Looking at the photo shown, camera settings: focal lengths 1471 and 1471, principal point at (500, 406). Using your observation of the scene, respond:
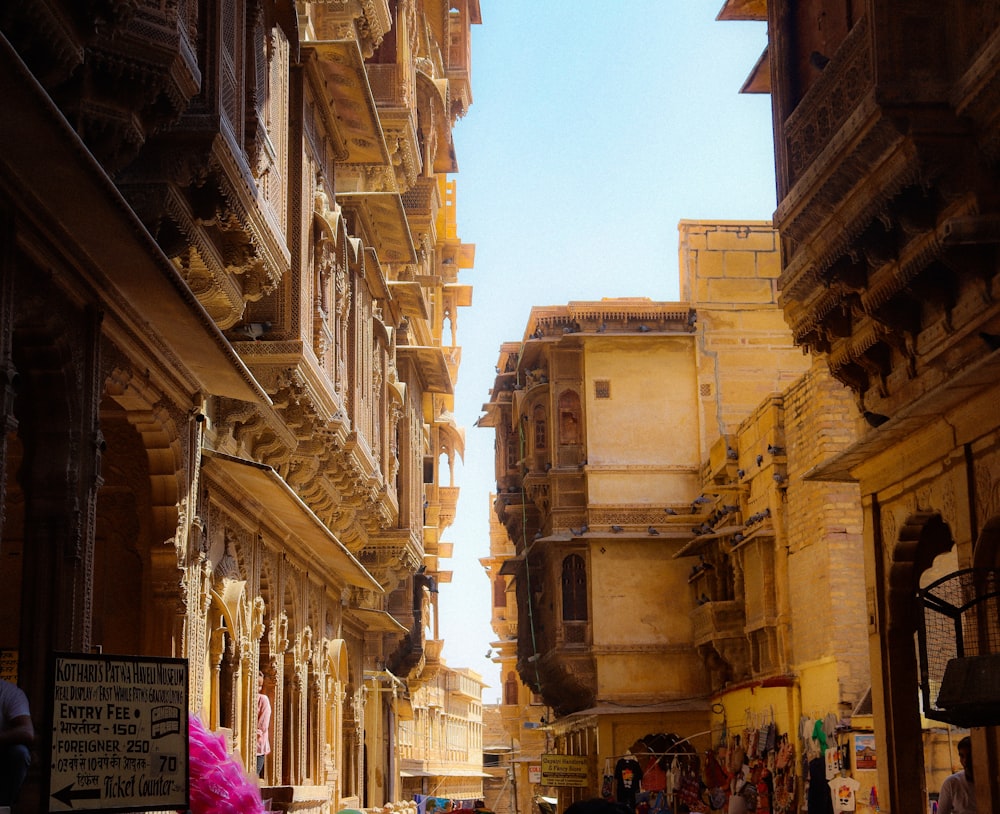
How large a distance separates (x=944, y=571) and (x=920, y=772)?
7.55 metres

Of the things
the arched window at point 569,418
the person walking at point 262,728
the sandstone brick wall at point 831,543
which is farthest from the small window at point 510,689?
the person walking at point 262,728

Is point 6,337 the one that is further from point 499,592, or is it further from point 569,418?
point 499,592

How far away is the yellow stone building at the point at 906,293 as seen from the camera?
30.9 feet

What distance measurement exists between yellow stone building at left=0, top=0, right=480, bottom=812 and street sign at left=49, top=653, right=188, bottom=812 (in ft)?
0.37

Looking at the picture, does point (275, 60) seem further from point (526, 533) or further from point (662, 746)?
point (526, 533)

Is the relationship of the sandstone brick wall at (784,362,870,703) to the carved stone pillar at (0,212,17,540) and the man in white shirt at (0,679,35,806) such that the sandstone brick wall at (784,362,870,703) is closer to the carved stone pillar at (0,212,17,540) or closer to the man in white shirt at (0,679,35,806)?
the carved stone pillar at (0,212,17,540)

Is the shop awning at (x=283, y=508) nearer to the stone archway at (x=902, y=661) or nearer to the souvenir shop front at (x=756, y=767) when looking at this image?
the stone archway at (x=902, y=661)

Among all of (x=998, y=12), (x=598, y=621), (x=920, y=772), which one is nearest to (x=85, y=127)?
(x=998, y=12)

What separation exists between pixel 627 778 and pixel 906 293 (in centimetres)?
2009

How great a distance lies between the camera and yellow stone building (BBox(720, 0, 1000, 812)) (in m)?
9.43

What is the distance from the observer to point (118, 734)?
598 cm

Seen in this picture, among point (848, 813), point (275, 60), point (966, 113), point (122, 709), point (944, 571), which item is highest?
point (275, 60)

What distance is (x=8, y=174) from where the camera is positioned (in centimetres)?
643

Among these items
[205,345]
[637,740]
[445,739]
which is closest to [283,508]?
[205,345]
